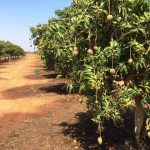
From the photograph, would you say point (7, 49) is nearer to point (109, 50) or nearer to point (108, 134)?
point (108, 134)

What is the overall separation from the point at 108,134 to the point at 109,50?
454 centimetres

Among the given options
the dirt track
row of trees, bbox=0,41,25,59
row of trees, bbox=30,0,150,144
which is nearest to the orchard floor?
the dirt track

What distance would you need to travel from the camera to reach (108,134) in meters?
12.0

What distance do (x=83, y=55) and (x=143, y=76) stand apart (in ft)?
5.16

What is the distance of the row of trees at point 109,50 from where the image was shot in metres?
8.27

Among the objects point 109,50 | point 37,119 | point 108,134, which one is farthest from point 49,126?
point 109,50

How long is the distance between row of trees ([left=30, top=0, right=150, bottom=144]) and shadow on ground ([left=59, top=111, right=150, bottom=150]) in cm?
197

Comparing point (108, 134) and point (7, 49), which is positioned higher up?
point (7, 49)

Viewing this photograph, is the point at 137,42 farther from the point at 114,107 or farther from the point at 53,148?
the point at 53,148

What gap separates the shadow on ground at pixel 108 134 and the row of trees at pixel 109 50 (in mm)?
1972

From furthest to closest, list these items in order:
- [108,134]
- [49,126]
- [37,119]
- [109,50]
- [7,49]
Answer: [7,49]
[37,119]
[49,126]
[108,134]
[109,50]

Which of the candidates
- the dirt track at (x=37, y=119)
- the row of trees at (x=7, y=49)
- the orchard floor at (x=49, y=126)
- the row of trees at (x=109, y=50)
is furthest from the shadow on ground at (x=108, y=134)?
the row of trees at (x=7, y=49)

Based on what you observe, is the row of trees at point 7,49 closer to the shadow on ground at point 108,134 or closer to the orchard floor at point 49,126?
the orchard floor at point 49,126

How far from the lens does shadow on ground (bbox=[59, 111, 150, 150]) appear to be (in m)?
10.9
